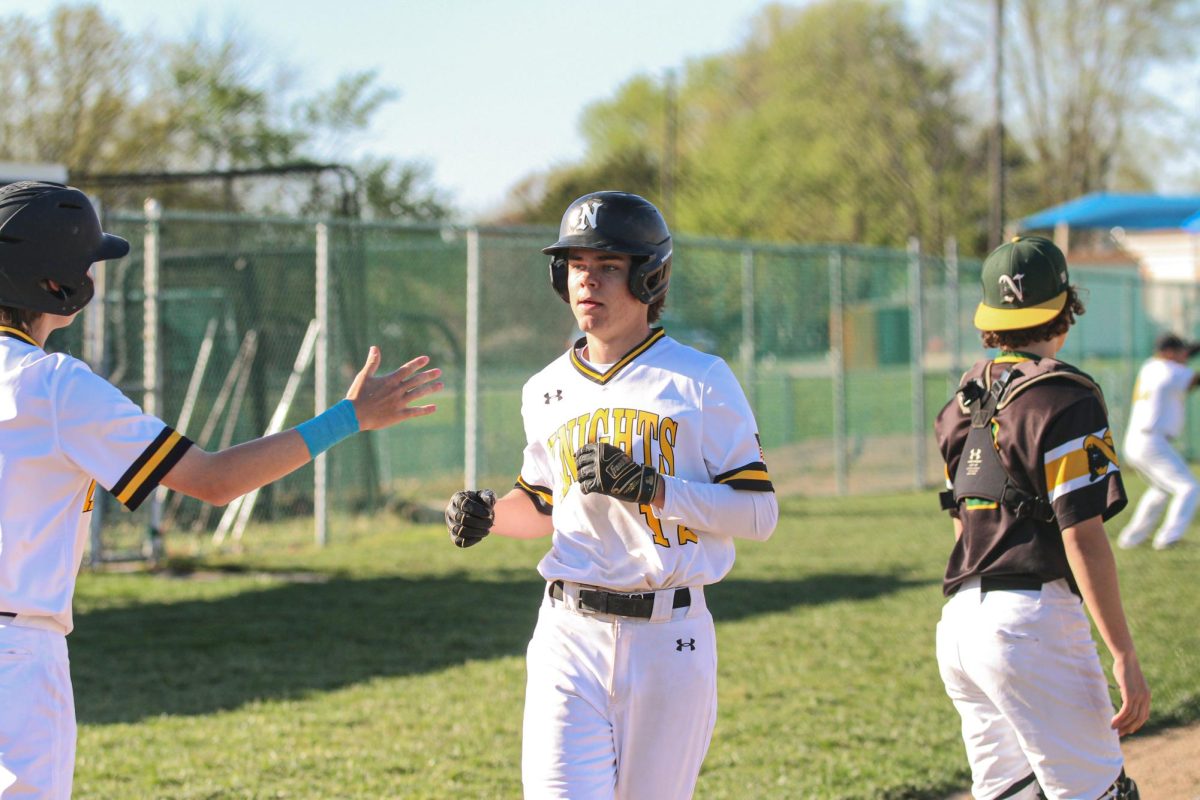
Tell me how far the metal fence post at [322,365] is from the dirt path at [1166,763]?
8184mm

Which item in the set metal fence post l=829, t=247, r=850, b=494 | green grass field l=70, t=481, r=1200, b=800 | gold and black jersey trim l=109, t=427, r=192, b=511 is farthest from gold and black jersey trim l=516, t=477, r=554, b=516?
metal fence post l=829, t=247, r=850, b=494

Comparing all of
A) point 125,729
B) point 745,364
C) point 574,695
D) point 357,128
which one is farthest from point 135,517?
point 357,128

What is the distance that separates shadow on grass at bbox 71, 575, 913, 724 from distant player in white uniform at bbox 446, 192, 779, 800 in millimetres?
4041

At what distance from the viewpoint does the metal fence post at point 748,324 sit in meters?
17.2

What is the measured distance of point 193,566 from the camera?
11.9m

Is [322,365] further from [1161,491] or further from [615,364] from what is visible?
[615,364]

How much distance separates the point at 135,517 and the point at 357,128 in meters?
23.1

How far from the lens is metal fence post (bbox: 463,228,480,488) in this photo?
14.0 metres

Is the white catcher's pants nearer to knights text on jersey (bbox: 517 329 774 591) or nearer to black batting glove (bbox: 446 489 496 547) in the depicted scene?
knights text on jersey (bbox: 517 329 774 591)

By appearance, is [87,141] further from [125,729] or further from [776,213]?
[776,213]

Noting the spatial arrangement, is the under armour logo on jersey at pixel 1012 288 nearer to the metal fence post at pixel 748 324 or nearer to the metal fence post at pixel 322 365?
the metal fence post at pixel 322 365

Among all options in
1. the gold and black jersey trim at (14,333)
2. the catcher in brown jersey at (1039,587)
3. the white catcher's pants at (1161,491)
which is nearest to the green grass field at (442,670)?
the white catcher's pants at (1161,491)

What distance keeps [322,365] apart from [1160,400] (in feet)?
25.9

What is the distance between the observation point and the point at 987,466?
3.75 metres
